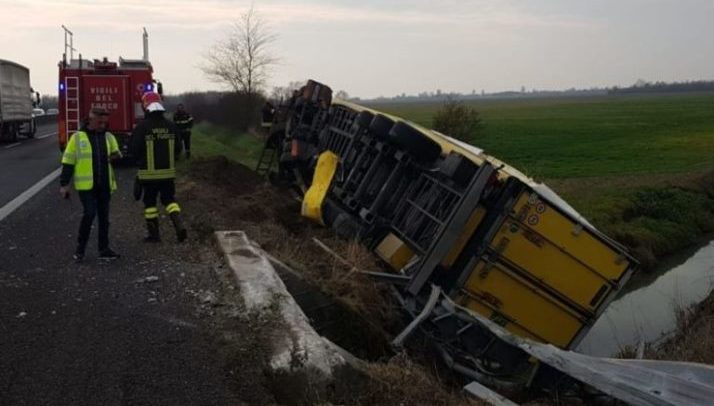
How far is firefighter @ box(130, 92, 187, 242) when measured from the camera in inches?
292

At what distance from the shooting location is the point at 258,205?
36.8 feet

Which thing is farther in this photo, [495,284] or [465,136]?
[465,136]

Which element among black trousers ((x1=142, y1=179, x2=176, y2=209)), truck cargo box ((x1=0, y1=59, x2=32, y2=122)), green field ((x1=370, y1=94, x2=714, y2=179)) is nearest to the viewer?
black trousers ((x1=142, y1=179, x2=176, y2=209))

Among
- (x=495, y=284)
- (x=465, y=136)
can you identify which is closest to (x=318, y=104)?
(x=495, y=284)

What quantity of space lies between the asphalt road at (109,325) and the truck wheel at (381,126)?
2.89 m

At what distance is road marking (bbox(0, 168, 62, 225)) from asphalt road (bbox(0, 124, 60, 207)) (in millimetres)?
94

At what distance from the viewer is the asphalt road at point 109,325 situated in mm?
3871

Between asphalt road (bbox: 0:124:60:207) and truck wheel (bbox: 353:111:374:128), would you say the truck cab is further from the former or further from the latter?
truck wheel (bbox: 353:111:374:128)

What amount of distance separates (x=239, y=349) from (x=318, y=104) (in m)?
8.74

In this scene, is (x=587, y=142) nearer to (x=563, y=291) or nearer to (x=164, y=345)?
(x=563, y=291)

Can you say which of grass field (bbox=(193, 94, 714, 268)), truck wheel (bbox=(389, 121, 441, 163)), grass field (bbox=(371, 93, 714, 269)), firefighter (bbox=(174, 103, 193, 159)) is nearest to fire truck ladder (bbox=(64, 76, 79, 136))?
firefighter (bbox=(174, 103, 193, 159))

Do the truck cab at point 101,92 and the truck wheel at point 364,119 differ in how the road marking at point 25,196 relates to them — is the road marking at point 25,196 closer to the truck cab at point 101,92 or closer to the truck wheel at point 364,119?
the truck cab at point 101,92

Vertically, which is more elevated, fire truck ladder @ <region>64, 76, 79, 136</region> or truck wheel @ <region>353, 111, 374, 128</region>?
truck wheel @ <region>353, 111, 374, 128</region>

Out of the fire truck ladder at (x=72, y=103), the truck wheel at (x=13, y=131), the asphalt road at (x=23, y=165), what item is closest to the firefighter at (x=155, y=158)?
the asphalt road at (x=23, y=165)
